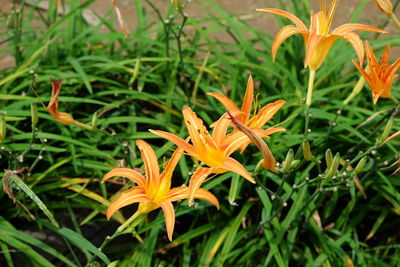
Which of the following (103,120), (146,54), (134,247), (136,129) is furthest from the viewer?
(146,54)

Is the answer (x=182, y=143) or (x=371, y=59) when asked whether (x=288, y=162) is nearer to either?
(x=182, y=143)

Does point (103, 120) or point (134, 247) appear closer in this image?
point (134, 247)

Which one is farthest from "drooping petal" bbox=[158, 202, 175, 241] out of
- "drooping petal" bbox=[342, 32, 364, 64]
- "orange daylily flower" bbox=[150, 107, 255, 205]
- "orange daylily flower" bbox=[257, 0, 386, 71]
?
"drooping petal" bbox=[342, 32, 364, 64]

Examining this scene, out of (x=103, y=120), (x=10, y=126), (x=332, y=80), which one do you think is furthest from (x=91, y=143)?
(x=332, y=80)

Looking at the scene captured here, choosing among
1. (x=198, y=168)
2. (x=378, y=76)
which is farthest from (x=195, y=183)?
(x=378, y=76)

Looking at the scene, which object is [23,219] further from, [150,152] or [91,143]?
[150,152]

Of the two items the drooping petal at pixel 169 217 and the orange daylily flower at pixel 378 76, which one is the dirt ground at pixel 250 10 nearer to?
the orange daylily flower at pixel 378 76
